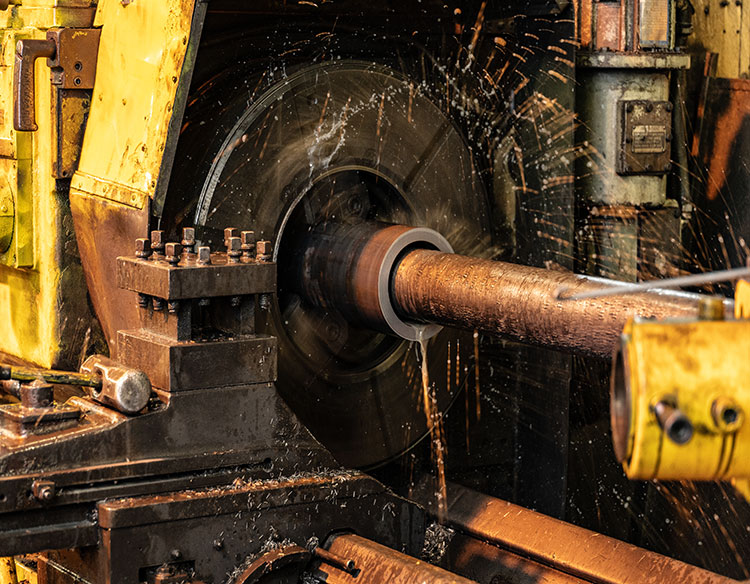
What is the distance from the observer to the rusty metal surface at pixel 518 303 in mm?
2037

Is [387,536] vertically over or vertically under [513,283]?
under

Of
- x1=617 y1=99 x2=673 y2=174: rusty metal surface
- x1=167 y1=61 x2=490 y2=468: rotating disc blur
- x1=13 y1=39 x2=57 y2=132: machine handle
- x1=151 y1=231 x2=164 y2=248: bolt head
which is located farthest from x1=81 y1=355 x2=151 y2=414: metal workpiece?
x1=617 y1=99 x2=673 y2=174: rusty metal surface

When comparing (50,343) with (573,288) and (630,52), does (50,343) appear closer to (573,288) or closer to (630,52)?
(573,288)

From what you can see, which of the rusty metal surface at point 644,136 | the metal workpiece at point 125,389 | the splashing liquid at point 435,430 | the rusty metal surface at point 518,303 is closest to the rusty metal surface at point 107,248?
the metal workpiece at point 125,389

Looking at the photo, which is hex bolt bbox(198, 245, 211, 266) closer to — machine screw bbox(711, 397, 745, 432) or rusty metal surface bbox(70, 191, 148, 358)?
rusty metal surface bbox(70, 191, 148, 358)

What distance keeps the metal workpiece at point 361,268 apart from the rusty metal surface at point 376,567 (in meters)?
0.53

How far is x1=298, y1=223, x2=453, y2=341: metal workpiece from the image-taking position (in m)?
2.63

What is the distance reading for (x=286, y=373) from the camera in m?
2.82

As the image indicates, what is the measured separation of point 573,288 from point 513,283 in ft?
0.61

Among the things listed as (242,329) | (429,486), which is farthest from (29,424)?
(429,486)

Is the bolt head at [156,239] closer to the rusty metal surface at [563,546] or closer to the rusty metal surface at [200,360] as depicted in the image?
the rusty metal surface at [200,360]

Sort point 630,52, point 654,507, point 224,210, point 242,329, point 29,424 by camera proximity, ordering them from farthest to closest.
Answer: point 654,507
point 630,52
point 224,210
point 242,329
point 29,424

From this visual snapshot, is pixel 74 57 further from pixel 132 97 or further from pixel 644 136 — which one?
pixel 644 136

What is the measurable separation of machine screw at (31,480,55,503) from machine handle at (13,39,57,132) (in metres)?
0.97
